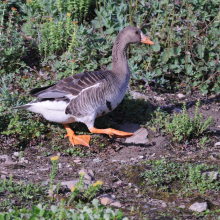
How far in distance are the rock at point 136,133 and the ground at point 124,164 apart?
0.24ft

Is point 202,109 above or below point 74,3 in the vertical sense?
below

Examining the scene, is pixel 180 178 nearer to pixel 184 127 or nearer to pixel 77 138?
pixel 184 127

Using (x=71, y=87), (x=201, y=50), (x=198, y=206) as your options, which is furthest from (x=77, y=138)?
(x=201, y=50)

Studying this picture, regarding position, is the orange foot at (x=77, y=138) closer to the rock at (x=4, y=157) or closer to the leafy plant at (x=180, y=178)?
the rock at (x=4, y=157)

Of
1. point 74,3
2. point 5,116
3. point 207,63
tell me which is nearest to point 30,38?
point 74,3

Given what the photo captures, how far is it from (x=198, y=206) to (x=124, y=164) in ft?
4.26

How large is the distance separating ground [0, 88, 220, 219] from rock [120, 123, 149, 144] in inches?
2.9

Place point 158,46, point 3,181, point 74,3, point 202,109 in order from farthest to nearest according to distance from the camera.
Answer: point 74,3 < point 158,46 < point 202,109 < point 3,181

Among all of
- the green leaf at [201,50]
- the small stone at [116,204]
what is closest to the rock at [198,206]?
the small stone at [116,204]

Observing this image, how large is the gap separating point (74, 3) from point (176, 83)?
280cm

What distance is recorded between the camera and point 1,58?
6477 mm

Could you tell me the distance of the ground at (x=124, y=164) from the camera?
3776 millimetres

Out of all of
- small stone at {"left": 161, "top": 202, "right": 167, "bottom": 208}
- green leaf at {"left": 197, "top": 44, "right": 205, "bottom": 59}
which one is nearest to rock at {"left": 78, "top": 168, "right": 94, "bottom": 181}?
small stone at {"left": 161, "top": 202, "right": 167, "bottom": 208}

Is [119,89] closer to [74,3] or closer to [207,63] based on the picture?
[207,63]
